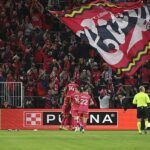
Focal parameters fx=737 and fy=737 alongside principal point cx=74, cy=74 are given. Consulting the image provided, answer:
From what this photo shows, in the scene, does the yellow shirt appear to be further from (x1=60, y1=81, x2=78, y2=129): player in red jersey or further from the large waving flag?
(x1=60, y1=81, x2=78, y2=129): player in red jersey

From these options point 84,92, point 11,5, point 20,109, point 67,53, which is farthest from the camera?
point 11,5

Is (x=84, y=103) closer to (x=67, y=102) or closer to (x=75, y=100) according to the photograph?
(x=75, y=100)

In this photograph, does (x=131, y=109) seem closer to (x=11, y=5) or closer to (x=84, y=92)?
(x=84, y=92)

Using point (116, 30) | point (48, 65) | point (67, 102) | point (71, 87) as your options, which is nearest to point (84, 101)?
point (71, 87)

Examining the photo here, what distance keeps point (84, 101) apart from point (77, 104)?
2.09 ft

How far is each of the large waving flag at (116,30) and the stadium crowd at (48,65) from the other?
5005 mm

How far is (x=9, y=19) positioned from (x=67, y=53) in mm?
4295

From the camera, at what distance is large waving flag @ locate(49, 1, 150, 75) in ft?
101

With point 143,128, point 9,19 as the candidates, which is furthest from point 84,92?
point 9,19

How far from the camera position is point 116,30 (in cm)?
3136

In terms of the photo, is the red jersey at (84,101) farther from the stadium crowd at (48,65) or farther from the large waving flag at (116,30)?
the large waving flag at (116,30)

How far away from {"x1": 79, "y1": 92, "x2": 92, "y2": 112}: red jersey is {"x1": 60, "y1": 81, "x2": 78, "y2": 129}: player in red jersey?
515 millimetres

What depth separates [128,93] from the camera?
36.2m

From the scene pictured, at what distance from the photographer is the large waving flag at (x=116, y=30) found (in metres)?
30.7
